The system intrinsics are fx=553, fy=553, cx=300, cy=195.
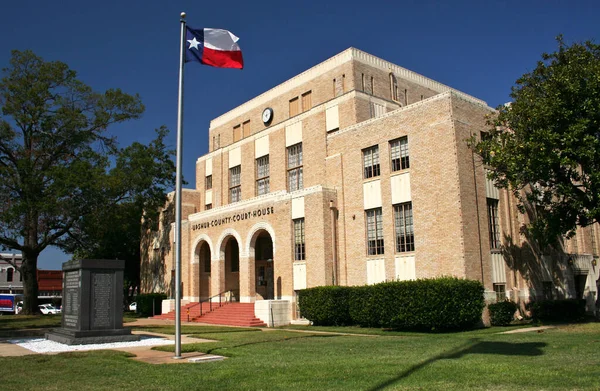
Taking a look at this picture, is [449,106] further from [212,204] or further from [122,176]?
[122,176]

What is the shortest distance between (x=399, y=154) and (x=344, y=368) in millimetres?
17345

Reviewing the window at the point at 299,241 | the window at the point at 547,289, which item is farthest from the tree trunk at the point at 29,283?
the window at the point at 547,289

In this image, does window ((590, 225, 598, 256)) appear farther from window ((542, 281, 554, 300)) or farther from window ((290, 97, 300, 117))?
window ((290, 97, 300, 117))

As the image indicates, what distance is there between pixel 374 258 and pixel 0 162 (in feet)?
95.7

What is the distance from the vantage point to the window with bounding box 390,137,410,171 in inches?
1069

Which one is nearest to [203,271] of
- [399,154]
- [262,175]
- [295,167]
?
[262,175]

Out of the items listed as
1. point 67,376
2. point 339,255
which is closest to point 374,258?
point 339,255

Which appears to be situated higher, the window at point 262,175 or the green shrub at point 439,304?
the window at point 262,175

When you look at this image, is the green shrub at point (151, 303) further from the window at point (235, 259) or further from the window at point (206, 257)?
the window at point (235, 259)

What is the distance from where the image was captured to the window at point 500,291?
83.3ft

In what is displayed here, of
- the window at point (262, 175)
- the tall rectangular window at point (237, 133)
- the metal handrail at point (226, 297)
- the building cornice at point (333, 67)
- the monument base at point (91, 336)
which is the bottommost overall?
the monument base at point (91, 336)

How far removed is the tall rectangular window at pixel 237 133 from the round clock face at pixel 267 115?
11.1 feet

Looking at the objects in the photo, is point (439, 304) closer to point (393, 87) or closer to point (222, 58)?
point (222, 58)

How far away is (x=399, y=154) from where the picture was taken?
27469 millimetres
